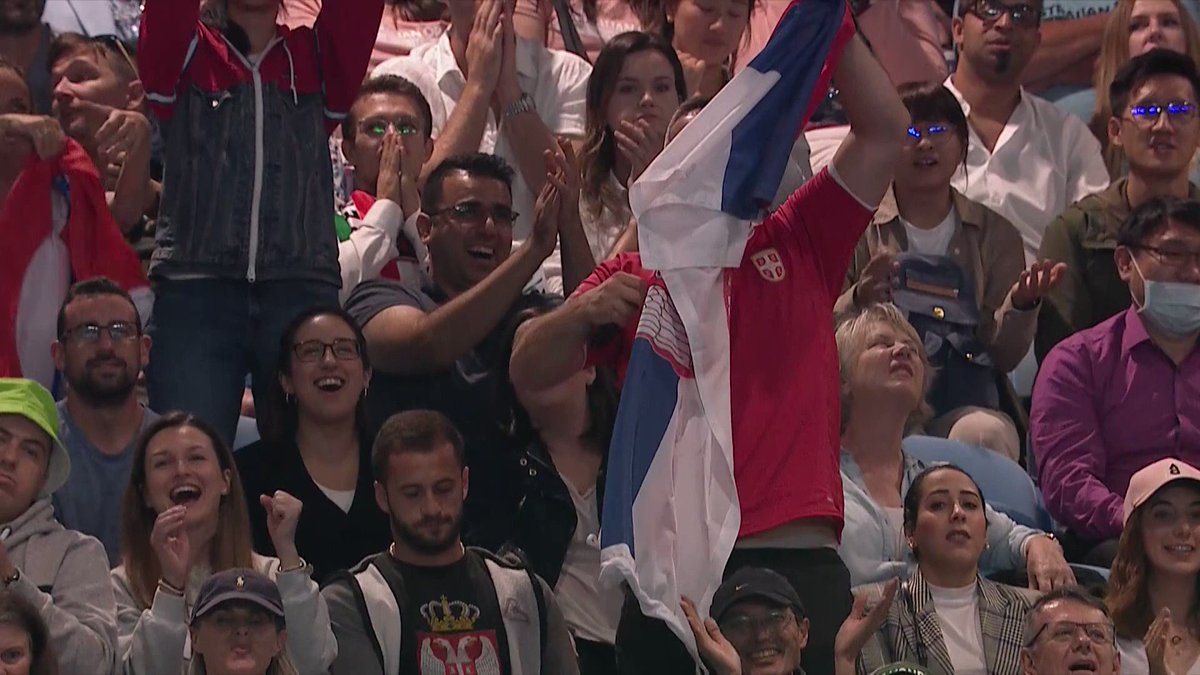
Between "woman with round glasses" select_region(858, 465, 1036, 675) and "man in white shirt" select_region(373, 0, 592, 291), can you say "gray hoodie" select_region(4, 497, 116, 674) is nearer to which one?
"woman with round glasses" select_region(858, 465, 1036, 675)

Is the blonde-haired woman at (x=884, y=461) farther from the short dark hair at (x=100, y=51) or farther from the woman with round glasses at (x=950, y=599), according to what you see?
the short dark hair at (x=100, y=51)

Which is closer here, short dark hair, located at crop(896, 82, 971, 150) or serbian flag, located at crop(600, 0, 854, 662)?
serbian flag, located at crop(600, 0, 854, 662)

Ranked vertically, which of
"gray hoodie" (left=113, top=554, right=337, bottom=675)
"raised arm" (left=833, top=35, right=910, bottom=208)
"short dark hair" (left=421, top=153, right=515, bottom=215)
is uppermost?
"short dark hair" (left=421, top=153, right=515, bottom=215)

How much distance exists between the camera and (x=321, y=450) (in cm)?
680

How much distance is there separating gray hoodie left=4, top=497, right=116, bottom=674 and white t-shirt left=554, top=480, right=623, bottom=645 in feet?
4.06

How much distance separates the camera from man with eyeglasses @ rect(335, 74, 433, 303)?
770 centimetres

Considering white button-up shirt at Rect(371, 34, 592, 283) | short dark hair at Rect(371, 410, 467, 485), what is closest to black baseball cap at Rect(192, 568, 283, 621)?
Answer: short dark hair at Rect(371, 410, 467, 485)

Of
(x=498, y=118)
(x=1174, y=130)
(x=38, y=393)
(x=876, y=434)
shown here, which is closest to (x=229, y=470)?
(x=38, y=393)

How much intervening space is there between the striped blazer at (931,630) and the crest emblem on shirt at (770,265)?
1042 millimetres

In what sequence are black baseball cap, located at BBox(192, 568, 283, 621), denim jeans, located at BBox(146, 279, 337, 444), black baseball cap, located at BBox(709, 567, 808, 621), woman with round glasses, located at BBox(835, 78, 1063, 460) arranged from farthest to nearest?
1. woman with round glasses, located at BBox(835, 78, 1063, 460)
2. denim jeans, located at BBox(146, 279, 337, 444)
3. black baseball cap, located at BBox(192, 568, 283, 621)
4. black baseball cap, located at BBox(709, 567, 808, 621)

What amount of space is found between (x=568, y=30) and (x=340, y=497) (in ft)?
9.62

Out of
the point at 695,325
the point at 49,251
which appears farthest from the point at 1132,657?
the point at 49,251

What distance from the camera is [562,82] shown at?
8.70 meters

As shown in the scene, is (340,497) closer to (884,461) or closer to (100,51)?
(884,461)
